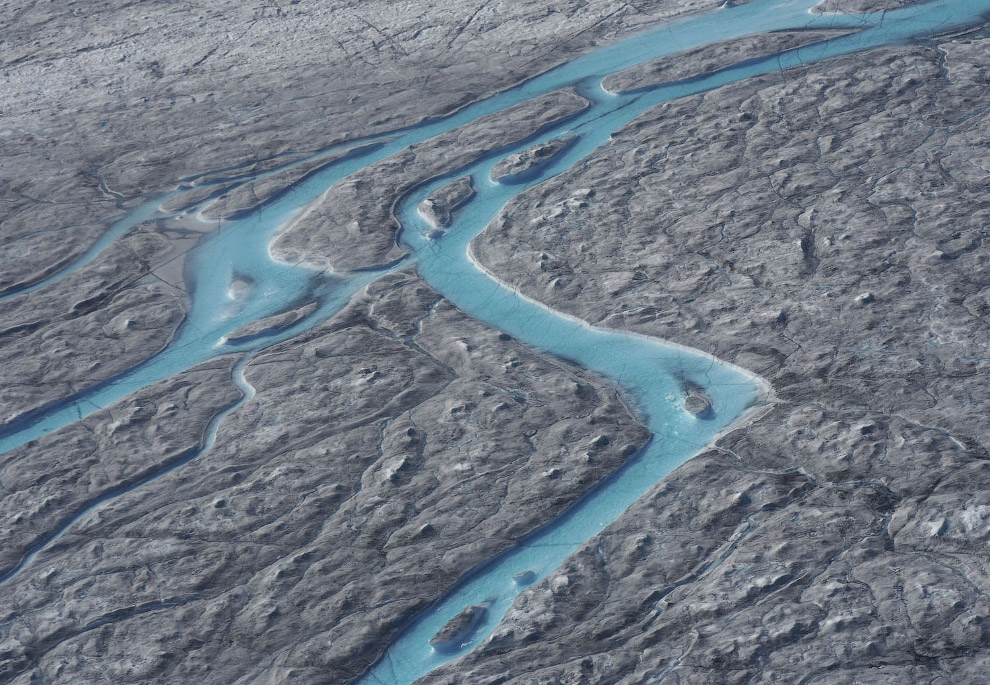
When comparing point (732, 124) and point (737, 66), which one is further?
point (737, 66)

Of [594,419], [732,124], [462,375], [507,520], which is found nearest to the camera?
[507,520]

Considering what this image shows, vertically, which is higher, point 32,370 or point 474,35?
point 474,35

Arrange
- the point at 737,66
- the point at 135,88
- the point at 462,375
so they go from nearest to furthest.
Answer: the point at 462,375
the point at 737,66
the point at 135,88

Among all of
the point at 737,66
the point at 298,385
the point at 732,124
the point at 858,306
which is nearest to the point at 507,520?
the point at 298,385

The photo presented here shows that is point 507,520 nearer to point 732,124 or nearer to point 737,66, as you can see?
point 732,124

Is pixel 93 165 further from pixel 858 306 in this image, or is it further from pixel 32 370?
pixel 858 306

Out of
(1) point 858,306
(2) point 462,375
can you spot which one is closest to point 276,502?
(2) point 462,375

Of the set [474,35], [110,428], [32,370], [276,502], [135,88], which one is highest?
[135,88]
